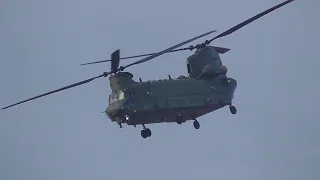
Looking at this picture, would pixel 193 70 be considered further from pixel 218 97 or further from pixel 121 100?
pixel 121 100

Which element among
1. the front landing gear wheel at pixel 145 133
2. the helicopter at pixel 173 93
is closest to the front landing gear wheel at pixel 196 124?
the helicopter at pixel 173 93

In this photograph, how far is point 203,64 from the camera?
69.3m

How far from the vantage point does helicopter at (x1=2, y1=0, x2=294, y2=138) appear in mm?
62000

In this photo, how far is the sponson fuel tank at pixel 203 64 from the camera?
69.1 meters

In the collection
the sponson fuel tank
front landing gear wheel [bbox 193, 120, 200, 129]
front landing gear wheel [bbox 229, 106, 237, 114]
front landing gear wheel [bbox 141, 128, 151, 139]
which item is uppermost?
the sponson fuel tank

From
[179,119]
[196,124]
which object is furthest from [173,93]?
[196,124]

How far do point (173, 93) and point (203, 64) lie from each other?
5.87 m

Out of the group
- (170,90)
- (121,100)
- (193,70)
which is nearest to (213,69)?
(193,70)

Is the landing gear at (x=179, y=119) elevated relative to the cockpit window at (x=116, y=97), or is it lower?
lower

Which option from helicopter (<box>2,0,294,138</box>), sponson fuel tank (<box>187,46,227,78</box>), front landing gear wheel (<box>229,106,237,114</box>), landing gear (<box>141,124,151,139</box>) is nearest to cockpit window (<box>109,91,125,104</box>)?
helicopter (<box>2,0,294,138</box>)

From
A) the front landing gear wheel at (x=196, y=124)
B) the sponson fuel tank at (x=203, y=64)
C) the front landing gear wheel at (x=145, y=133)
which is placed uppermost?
the sponson fuel tank at (x=203, y=64)

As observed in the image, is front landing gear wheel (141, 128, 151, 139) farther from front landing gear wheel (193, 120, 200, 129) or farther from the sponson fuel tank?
the sponson fuel tank

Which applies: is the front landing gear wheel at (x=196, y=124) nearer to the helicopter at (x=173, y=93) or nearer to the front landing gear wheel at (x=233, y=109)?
the helicopter at (x=173, y=93)

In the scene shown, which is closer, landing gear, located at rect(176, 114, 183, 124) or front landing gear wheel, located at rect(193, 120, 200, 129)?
landing gear, located at rect(176, 114, 183, 124)
